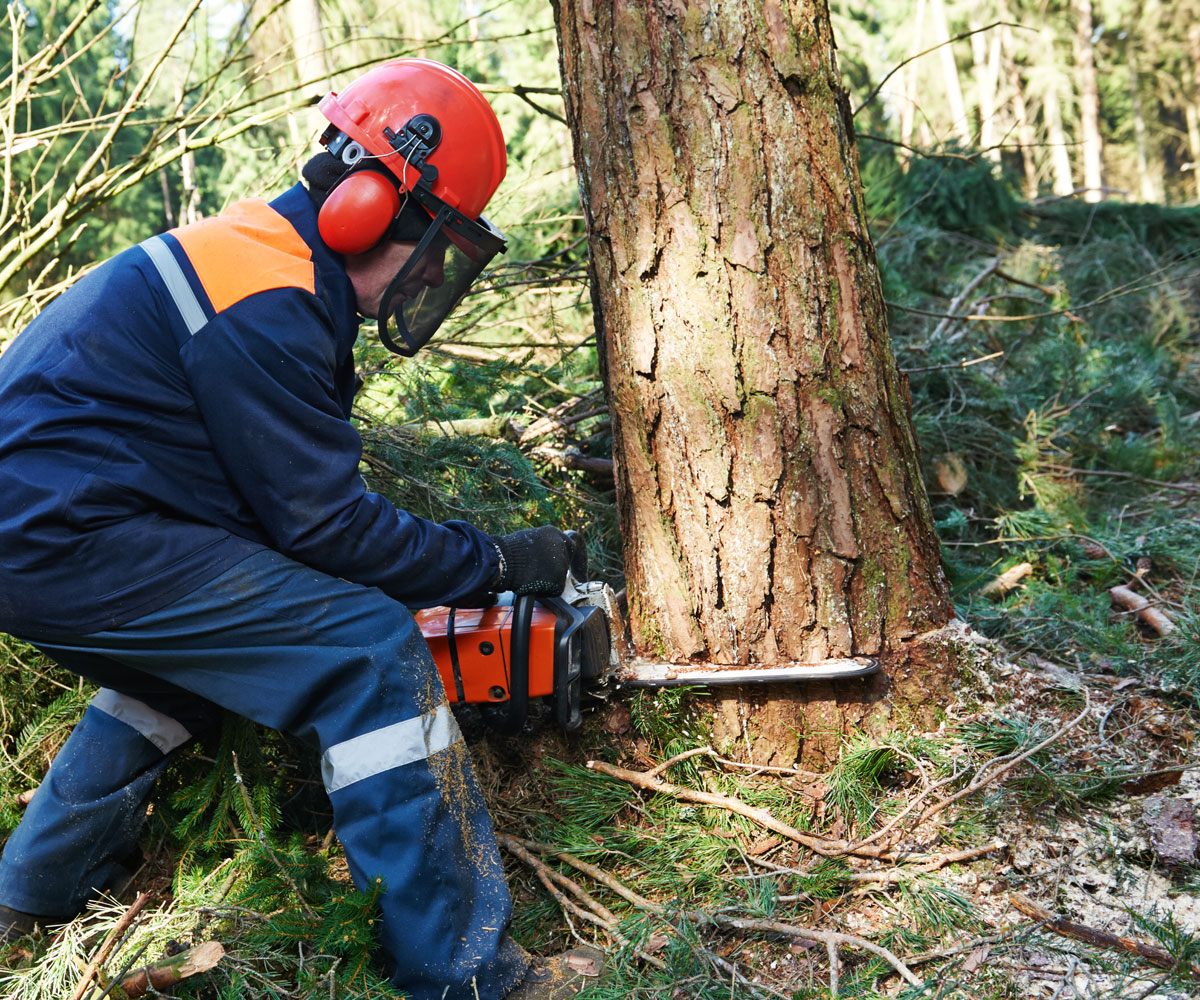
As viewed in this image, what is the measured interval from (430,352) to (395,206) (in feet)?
5.20

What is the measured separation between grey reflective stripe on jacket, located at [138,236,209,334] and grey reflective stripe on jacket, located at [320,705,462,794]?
922 mm

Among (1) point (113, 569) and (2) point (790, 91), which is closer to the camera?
(1) point (113, 569)

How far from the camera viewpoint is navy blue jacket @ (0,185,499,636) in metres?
1.82

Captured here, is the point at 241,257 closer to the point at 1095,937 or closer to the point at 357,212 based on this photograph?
the point at 357,212

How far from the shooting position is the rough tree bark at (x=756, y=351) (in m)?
2.19

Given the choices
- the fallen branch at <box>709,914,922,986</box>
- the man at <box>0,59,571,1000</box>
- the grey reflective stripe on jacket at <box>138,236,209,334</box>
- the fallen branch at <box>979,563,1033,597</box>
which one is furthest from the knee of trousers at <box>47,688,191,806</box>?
the fallen branch at <box>979,563,1033,597</box>

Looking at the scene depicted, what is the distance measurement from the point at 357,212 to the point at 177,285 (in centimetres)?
43

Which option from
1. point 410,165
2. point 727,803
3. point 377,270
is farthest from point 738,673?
point 410,165

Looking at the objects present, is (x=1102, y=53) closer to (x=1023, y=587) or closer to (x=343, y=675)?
(x=1023, y=587)

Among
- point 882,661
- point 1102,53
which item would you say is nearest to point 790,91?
point 882,661

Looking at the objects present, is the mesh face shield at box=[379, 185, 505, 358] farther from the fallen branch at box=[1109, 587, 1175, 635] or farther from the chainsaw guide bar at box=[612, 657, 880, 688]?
the fallen branch at box=[1109, 587, 1175, 635]

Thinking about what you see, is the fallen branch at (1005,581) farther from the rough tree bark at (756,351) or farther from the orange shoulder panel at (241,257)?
the orange shoulder panel at (241,257)

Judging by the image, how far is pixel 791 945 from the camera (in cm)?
190

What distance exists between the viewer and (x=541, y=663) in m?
2.18
